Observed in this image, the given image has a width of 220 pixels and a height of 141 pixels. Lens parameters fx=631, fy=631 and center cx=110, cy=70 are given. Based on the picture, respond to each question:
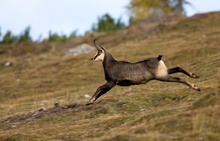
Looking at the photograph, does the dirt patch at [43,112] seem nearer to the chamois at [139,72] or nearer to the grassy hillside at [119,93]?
the grassy hillside at [119,93]

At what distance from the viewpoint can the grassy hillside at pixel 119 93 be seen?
1377 centimetres

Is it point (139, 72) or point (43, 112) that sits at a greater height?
point (139, 72)

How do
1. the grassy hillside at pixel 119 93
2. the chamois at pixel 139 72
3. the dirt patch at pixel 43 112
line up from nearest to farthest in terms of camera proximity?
1. the grassy hillside at pixel 119 93
2. the chamois at pixel 139 72
3. the dirt patch at pixel 43 112

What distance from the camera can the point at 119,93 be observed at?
23391 millimetres

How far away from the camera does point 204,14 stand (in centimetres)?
4516

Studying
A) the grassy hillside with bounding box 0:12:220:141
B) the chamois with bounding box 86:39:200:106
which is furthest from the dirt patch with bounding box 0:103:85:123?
the chamois with bounding box 86:39:200:106

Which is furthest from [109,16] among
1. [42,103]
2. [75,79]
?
[42,103]

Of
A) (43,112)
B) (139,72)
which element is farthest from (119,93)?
(139,72)

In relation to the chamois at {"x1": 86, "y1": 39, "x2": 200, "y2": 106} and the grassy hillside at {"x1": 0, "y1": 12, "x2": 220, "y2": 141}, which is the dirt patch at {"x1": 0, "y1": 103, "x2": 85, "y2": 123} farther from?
the chamois at {"x1": 86, "y1": 39, "x2": 200, "y2": 106}

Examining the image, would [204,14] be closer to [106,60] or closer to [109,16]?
[109,16]

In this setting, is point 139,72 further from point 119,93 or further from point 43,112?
point 119,93

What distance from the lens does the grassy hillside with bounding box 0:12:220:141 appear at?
13.8m

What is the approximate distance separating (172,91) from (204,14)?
80.9ft

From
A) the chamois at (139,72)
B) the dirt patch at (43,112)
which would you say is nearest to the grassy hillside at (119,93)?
the dirt patch at (43,112)
